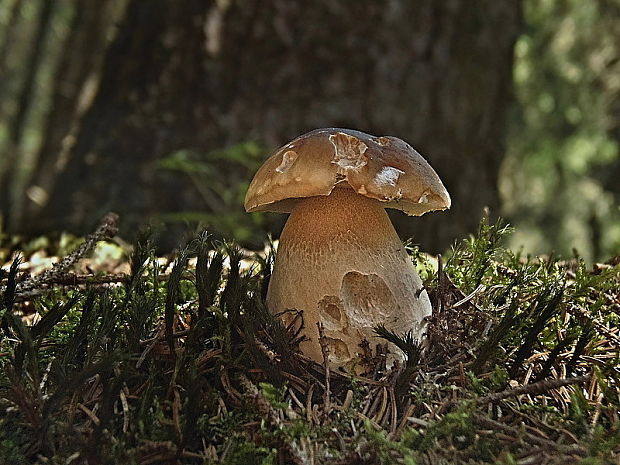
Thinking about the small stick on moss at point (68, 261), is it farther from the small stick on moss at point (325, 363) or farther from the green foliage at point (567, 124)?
the green foliage at point (567, 124)

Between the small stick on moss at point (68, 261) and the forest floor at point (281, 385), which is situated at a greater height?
the small stick on moss at point (68, 261)

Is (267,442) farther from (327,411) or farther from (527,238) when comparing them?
(527,238)

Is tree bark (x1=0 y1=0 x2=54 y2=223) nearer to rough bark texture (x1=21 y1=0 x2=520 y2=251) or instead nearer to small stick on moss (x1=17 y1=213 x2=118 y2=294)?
rough bark texture (x1=21 y1=0 x2=520 y2=251)

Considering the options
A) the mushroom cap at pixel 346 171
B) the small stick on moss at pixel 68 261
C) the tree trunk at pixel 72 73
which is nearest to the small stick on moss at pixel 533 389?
the mushroom cap at pixel 346 171

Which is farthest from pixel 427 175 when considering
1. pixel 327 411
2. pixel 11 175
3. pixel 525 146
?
pixel 11 175

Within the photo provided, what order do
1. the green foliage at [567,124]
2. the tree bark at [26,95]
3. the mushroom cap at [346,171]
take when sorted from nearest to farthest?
the mushroom cap at [346,171], the green foliage at [567,124], the tree bark at [26,95]

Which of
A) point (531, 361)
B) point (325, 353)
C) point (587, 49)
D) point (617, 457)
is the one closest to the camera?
point (617, 457)

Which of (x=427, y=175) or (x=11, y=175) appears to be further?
(x=11, y=175)

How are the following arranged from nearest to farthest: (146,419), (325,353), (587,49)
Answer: (146,419), (325,353), (587,49)
